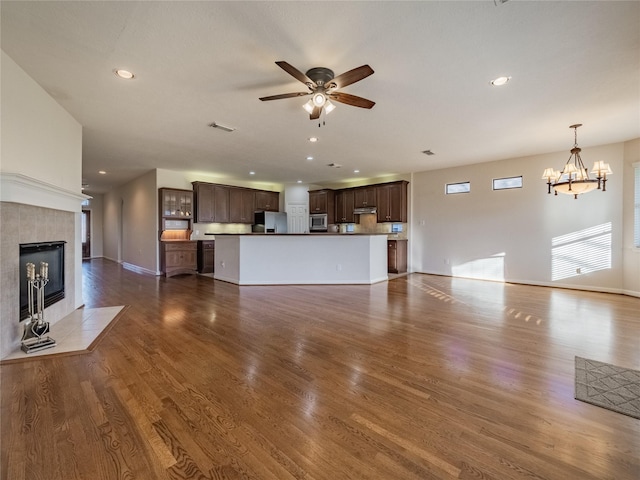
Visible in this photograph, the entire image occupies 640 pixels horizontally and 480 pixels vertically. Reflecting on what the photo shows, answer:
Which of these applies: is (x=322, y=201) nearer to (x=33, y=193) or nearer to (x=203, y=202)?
(x=203, y=202)

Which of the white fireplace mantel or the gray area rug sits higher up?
the white fireplace mantel

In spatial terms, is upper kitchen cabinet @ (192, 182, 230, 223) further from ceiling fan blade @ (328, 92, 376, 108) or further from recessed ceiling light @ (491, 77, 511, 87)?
recessed ceiling light @ (491, 77, 511, 87)

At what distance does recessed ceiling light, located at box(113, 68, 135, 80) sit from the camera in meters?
2.78

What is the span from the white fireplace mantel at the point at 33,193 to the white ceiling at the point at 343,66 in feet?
3.68

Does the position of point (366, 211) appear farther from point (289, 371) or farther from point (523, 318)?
point (289, 371)

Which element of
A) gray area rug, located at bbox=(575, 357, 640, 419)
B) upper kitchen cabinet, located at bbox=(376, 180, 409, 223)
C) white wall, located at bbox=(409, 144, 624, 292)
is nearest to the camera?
gray area rug, located at bbox=(575, 357, 640, 419)

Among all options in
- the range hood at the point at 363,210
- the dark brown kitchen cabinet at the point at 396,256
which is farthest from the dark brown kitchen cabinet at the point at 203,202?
the dark brown kitchen cabinet at the point at 396,256

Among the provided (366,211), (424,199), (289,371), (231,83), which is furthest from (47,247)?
(424,199)

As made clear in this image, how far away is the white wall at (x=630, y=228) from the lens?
4.86 meters

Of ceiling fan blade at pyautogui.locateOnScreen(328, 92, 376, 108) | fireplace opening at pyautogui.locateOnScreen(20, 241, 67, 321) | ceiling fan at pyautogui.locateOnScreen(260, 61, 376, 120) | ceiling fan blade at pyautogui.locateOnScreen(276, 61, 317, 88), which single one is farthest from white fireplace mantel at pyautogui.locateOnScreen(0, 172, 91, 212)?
ceiling fan blade at pyautogui.locateOnScreen(328, 92, 376, 108)

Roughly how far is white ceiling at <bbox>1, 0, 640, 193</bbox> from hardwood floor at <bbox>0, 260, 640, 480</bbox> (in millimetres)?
2765

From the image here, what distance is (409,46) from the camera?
94.5 inches

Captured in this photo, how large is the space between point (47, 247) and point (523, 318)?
19.9 feet

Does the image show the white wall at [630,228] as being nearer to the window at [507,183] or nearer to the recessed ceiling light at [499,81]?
the window at [507,183]
